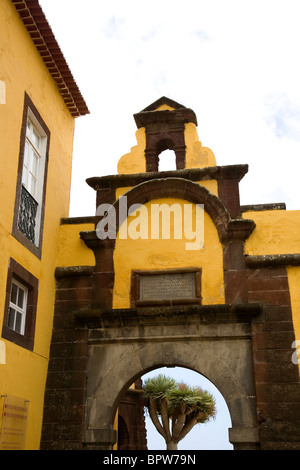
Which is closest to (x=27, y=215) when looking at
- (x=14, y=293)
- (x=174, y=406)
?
(x=14, y=293)

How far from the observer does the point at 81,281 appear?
8766 mm

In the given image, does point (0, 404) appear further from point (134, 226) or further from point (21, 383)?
point (134, 226)

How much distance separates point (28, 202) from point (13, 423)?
10.5 feet

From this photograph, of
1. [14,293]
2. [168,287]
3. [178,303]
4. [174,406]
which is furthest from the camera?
[174,406]

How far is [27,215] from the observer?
8.05 metres

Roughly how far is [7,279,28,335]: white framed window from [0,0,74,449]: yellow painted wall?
0.88 feet

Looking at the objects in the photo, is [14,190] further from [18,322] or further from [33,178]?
[18,322]

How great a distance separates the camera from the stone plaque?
8414 millimetres

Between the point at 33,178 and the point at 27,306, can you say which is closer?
the point at 27,306

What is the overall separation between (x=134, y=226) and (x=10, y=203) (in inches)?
95.1

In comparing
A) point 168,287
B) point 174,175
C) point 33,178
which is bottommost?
point 168,287

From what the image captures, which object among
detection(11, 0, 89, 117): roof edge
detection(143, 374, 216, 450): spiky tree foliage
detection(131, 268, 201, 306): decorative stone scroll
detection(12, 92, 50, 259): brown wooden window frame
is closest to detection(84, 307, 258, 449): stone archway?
detection(131, 268, 201, 306): decorative stone scroll

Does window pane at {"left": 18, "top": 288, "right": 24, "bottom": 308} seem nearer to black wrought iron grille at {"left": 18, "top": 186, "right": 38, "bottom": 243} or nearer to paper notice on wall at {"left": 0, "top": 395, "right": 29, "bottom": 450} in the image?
black wrought iron grille at {"left": 18, "top": 186, "right": 38, "bottom": 243}

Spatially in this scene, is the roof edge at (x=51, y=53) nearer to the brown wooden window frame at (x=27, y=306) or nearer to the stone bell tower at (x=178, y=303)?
the stone bell tower at (x=178, y=303)
